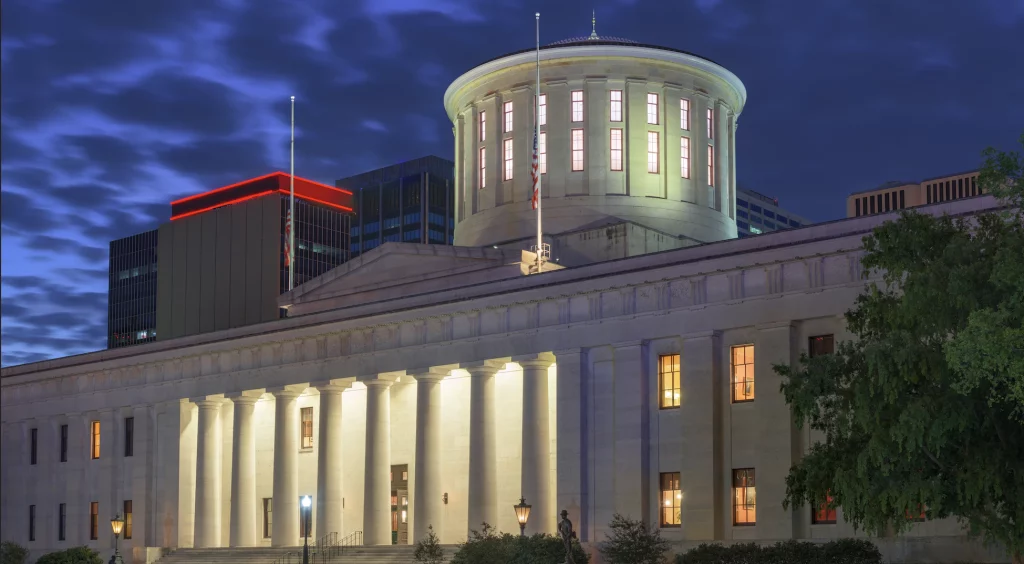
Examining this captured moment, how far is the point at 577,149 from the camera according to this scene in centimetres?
6662

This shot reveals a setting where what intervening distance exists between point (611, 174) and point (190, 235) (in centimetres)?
12061

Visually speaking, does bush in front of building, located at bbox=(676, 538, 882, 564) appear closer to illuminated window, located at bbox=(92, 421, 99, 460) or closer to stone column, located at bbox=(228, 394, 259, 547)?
stone column, located at bbox=(228, 394, 259, 547)

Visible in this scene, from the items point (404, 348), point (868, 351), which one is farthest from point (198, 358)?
point (868, 351)

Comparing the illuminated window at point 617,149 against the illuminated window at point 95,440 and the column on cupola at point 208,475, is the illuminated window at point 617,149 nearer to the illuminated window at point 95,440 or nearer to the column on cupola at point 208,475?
the column on cupola at point 208,475

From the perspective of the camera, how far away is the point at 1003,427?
30.4 m

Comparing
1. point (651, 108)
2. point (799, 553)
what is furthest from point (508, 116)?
point (799, 553)

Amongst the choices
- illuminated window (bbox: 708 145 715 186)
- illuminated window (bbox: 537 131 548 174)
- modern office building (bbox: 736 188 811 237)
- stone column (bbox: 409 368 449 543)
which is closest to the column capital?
stone column (bbox: 409 368 449 543)

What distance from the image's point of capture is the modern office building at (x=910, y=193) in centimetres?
7194

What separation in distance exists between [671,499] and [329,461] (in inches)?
693

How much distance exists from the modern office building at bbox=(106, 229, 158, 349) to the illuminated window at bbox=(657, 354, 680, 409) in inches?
5556

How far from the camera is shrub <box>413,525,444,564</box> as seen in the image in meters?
52.7

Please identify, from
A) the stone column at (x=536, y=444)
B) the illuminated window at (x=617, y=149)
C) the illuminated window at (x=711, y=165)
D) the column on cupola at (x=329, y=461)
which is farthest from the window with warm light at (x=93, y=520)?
the illuminated window at (x=711, y=165)

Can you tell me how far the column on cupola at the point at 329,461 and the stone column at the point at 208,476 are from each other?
7715mm

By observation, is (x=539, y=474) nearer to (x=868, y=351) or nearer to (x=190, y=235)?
(x=868, y=351)
